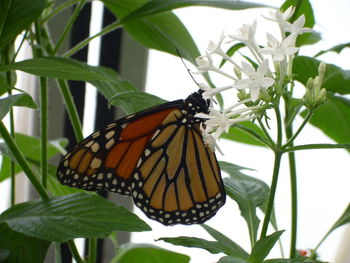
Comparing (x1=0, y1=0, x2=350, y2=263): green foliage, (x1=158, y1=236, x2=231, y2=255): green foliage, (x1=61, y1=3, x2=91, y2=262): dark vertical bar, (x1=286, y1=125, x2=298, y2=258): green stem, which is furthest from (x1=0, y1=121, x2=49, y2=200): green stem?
(x1=61, y1=3, x2=91, y2=262): dark vertical bar

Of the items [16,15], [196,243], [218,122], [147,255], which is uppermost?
[16,15]

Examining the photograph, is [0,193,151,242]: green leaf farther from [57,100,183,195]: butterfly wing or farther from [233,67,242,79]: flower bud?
[233,67,242,79]: flower bud

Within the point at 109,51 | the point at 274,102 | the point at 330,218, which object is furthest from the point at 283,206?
the point at 274,102

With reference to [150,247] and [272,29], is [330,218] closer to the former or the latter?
[272,29]

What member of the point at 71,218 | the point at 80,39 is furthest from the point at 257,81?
the point at 80,39

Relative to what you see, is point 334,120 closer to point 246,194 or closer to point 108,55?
point 246,194
